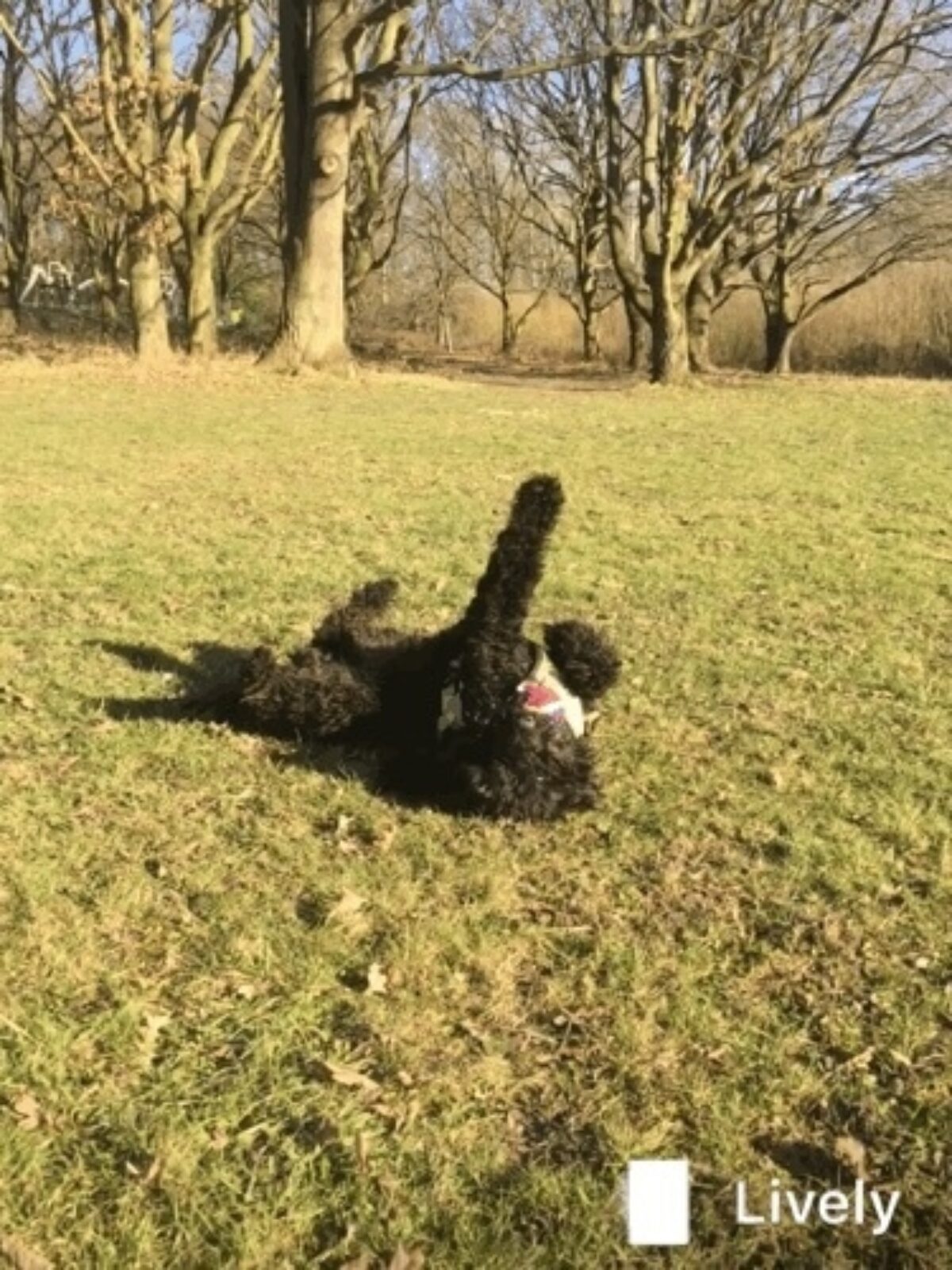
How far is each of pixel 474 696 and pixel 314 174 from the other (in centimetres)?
1454

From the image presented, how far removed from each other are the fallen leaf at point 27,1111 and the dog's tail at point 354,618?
2209 millimetres

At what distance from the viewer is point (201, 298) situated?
20172mm

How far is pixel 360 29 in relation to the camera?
15.8 meters

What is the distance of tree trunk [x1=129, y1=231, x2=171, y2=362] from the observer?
18.1 metres

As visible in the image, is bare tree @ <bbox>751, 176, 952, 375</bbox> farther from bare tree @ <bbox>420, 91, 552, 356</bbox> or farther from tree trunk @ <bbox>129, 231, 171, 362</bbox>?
tree trunk @ <bbox>129, 231, 171, 362</bbox>

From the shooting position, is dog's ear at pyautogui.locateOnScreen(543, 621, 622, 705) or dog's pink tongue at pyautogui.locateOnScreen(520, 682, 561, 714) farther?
dog's ear at pyautogui.locateOnScreen(543, 621, 622, 705)

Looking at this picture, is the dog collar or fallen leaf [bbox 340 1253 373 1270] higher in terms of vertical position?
the dog collar

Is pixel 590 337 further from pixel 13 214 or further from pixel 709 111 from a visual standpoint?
pixel 13 214

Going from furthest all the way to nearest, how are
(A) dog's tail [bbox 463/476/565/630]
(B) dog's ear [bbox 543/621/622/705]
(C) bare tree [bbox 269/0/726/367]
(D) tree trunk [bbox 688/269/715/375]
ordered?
(D) tree trunk [bbox 688/269/715/375], (C) bare tree [bbox 269/0/726/367], (B) dog's ear [bbox 543/621/622/705], (A) dog's tail [bbox 463/476/565/630]

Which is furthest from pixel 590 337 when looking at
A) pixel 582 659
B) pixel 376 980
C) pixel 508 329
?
pixel 376 980

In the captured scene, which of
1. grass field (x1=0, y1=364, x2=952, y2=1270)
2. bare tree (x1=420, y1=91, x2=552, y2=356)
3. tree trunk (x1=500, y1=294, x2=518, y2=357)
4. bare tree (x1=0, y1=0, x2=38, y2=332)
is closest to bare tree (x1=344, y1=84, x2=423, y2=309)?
bare tree (x1=420, y1=91, x2=552, y2=356)

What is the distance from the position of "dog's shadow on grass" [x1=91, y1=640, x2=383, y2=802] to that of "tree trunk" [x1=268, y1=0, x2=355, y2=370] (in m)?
12.2

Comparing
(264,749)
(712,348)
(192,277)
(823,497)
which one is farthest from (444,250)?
(264,749)

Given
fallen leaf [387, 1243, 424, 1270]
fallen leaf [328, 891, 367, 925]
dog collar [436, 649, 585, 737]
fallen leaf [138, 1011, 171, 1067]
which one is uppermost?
dog collar [436, 649, 585, 737]
